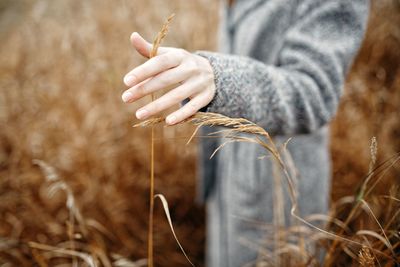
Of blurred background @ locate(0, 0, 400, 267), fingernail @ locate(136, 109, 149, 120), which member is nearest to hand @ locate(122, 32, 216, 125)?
fingernail @ locate(136, 109, 149, 120)

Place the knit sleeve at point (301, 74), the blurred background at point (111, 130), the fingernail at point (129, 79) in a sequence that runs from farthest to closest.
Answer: the blurred background at point (111, 130)
the knit sleeve at point (301, 74)
the fingernail at point (129, 79)

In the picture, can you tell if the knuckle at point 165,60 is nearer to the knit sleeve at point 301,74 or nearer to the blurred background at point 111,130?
the knit sleeve at point 301,74

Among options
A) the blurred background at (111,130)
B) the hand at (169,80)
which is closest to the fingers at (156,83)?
the hand at (169,80)

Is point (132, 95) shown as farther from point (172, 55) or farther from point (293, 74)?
point (293, 74)

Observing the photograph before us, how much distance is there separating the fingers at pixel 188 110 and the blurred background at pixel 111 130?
1.03 metres

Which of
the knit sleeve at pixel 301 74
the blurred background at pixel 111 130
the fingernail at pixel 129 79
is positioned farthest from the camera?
the blurred background at pixel 111 130

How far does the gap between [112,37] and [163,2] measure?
1.36 ft

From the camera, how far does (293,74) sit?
26.4 inches

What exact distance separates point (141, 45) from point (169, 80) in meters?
0.05

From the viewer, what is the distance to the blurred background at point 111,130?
145cm

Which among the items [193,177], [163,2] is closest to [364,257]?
[193,177]

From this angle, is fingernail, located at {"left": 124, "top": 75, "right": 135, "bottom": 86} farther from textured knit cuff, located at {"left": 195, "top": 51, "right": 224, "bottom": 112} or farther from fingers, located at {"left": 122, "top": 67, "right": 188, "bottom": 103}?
textured knit cuff, located at {"left": 195, "top": 51, "right": 224, "bottom": 112}

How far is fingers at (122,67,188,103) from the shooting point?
1.34 feet

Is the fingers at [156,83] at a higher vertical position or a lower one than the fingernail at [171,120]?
higher
